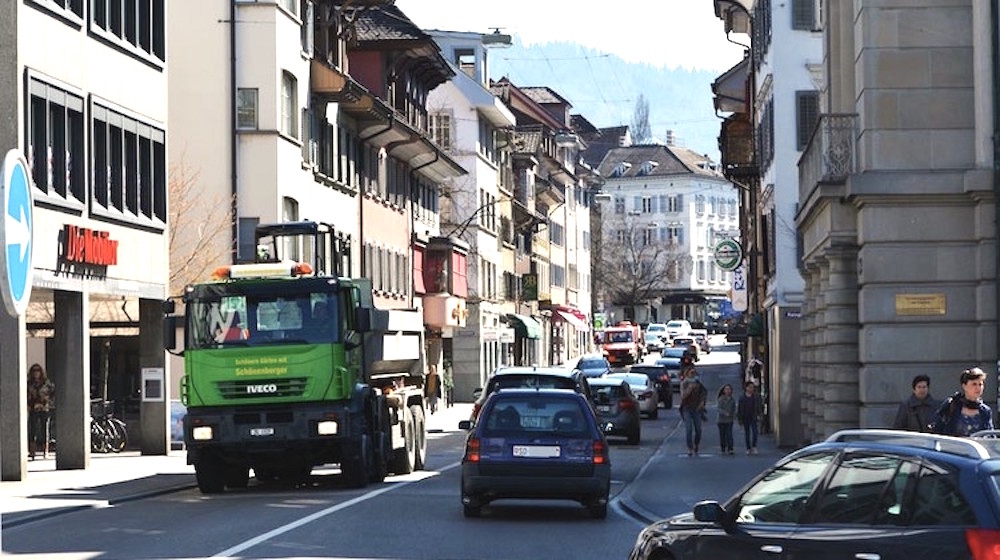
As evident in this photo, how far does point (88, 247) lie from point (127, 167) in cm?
391

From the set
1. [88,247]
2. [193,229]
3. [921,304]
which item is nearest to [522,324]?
[193,229]

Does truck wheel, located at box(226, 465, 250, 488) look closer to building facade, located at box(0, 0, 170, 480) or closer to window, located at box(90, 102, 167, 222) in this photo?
building facade, located at box(0, 0, 170, 480)

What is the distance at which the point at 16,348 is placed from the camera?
A: 31078 mm

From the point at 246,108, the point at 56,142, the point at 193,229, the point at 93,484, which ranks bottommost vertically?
the point at 93,484

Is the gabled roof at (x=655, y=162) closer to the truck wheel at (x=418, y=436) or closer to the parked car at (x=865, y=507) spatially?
the truck wheel at (x=418, y=436)

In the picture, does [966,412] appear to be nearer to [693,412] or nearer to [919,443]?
[919,443]

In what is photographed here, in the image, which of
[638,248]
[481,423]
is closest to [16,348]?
[481,423]

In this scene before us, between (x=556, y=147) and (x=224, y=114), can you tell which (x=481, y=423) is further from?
(x=556, y=147)

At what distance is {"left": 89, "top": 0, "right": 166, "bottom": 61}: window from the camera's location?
36812mm

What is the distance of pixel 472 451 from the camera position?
23.4m

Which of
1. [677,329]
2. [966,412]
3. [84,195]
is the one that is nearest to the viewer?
[966,412]

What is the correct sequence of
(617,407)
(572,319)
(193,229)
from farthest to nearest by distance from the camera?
(572,319)
(193,229)
(617,407)

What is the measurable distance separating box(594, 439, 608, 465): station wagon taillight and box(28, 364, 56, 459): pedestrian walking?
59.1 ft

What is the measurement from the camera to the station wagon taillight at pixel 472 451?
23359 millimetres
